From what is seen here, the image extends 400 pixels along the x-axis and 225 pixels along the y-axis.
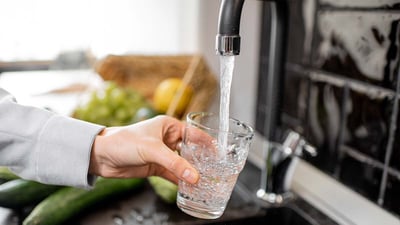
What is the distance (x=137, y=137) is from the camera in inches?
23.6

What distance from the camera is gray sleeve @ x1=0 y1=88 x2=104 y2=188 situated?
1.98ft

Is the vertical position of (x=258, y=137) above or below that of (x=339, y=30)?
below

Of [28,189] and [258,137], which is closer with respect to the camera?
[28,189]

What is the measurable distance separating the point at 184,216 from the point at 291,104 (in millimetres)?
390

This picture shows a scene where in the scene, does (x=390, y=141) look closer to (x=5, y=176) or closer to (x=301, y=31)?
(x=301, y=31)

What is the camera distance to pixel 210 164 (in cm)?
58

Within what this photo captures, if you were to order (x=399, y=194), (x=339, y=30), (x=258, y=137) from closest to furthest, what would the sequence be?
(x=399, y=194) → (x=339, y=30) → (x=258, y=137)

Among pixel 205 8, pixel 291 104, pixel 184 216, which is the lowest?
pixel 184 216

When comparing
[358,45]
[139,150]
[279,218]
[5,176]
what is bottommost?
[279,218]

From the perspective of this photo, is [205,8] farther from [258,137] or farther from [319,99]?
[319,99]

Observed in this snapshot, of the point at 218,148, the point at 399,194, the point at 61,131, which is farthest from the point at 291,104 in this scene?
the point at 61,131

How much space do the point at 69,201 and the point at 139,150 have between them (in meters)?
0.22

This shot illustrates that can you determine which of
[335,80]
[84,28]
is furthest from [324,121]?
[84,28]

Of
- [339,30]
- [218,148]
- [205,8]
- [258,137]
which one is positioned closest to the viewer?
[218,148]
